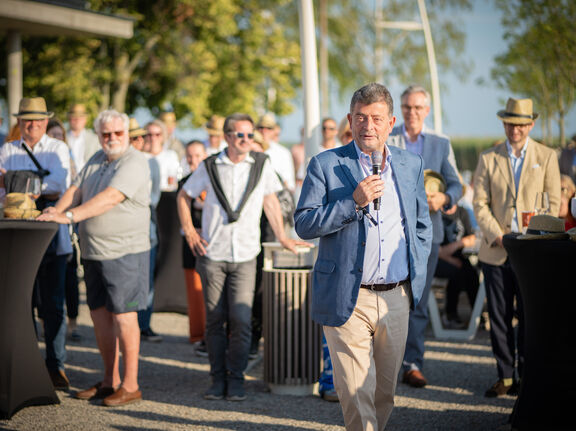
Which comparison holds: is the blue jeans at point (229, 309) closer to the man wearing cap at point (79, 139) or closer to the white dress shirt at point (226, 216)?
the white dress shirt at point (226, 216)

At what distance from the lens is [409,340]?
716cm

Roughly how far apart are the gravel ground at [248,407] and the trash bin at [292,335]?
148mm

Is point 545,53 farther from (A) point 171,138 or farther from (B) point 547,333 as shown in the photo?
(B) point 547,333

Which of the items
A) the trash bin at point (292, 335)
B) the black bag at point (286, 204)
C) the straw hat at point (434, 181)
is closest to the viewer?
the trash bin at point (292, 335)

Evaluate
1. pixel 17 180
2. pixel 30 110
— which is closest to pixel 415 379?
pixel 17 180

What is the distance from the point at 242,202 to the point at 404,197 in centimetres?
250

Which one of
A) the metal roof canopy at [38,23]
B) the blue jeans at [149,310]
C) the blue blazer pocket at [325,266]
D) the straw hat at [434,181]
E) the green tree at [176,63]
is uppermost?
the green tree at [176,63]

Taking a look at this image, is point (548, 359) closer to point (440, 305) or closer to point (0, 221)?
point (0, 221)

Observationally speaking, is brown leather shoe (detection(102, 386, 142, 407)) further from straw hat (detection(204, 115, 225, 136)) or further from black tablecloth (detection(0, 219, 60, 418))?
straw hat (detection(204, 115, 225, 136))

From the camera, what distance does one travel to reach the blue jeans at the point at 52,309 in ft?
23.0

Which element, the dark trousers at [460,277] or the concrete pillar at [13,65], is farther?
the concrete pillar at [13,65]

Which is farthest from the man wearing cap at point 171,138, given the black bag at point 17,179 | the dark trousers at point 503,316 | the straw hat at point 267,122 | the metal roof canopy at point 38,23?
the dark trousers at point 503,316

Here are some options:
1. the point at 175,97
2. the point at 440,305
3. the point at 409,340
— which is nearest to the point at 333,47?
the point at 175,97

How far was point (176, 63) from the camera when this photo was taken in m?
29.8
